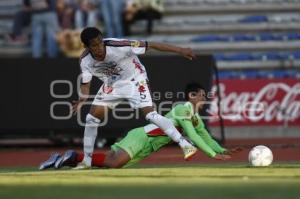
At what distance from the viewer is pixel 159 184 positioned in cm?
878

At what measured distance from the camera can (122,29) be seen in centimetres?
2320

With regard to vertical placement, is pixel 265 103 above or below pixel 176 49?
below

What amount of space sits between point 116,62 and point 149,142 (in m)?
1.17

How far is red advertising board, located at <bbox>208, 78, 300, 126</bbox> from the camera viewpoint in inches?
806

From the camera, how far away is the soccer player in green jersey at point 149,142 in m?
12.1

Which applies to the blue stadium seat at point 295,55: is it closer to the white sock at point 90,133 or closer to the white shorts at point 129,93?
the white shorts at point 129,93

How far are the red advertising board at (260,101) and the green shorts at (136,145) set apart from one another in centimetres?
814

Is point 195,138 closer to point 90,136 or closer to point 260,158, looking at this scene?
point 260,158

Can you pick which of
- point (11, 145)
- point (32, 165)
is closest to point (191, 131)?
point (32, 165)

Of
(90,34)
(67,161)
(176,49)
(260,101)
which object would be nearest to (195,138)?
(176,49)

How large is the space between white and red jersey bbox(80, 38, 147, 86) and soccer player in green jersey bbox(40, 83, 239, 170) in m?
0.82

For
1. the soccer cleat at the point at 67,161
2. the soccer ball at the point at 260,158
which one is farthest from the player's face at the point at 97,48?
the soccer ball at the point at 260,158

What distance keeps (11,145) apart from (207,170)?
10.5 meters

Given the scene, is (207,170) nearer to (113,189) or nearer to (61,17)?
→ (113,189)
